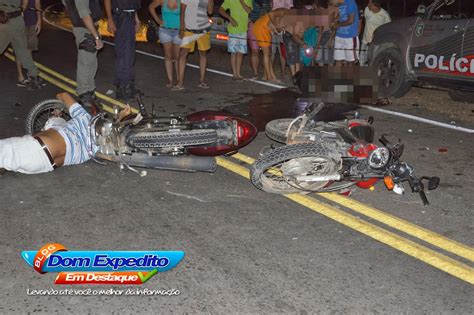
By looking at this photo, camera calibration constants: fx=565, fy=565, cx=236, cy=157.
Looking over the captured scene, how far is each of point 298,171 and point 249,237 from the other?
2.99 ft

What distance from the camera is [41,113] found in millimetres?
6820

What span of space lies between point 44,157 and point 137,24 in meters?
4.94

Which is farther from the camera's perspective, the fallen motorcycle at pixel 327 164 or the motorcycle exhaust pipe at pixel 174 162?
the motorcycle exhaust pipe at pixel 174 162

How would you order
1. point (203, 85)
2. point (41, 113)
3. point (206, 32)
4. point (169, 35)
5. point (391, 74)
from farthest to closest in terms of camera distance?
1. point (203, 85)
2. point (206, 32)
3. point (169, 35)
4. point (391, 74)
5. point (41, 113)

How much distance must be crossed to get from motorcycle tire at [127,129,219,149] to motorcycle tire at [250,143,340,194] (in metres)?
0.73

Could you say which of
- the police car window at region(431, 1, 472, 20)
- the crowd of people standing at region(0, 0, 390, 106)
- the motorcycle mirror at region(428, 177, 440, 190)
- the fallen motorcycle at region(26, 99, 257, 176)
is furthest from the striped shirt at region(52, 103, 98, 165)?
the police car window at region(431, 1, 472, 20)

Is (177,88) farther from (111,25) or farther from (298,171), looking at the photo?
(298,171)

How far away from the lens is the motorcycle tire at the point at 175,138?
5672mm

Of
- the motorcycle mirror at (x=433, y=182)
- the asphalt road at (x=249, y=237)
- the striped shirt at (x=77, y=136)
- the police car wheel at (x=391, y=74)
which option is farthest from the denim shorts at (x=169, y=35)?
the motorcycle mirror at (x=433, y=182)

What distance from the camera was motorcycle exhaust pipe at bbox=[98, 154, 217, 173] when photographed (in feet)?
18.9

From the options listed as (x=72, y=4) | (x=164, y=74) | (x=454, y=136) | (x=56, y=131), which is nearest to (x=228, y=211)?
(x=56, y=131)

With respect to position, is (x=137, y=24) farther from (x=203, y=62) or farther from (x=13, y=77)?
(x=13, y=77)

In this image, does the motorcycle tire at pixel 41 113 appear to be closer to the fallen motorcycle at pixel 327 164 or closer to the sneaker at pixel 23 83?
the fallen motorcycle at pixel 327 164

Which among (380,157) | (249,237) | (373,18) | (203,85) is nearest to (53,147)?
(249,237)
